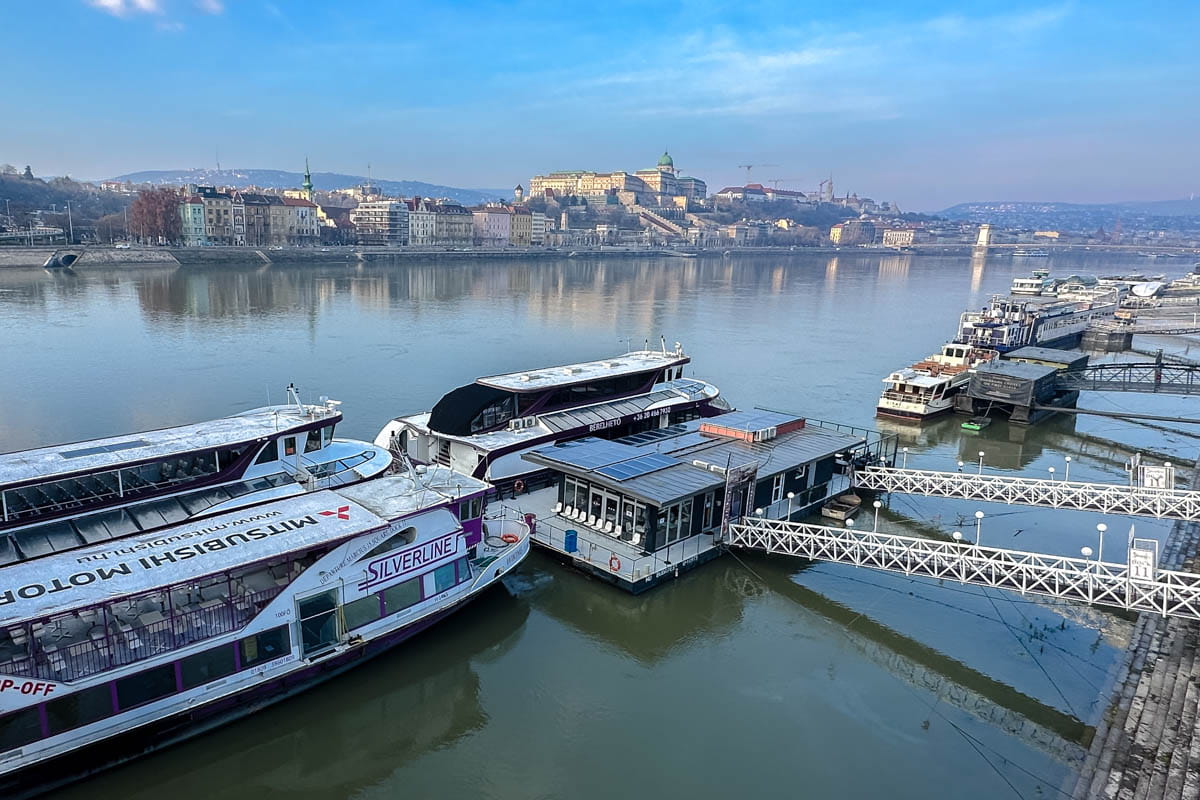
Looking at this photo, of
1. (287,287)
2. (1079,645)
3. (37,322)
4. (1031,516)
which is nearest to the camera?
(1079,645)

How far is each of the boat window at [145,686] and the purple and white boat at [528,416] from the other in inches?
398

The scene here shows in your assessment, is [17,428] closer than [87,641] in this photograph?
No

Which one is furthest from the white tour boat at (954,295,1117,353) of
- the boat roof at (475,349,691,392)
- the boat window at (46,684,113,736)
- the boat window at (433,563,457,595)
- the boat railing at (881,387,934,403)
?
the boat window at (46,684,113,736)

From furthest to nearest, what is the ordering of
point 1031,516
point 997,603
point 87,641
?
1. point 1031,516
2. point 997,603
3. point 87,641

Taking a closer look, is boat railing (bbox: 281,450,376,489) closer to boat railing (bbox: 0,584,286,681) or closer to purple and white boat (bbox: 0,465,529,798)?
purple and white boat (bbox: 0,465,529,798)

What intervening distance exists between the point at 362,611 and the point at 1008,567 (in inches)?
523

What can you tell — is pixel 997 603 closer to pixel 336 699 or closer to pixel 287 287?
pixel 336 699

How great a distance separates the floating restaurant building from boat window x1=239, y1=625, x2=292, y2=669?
7093 mm

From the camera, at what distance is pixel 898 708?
1413 centimetres

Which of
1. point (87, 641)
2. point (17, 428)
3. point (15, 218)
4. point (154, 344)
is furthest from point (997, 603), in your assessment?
point (15, 218)

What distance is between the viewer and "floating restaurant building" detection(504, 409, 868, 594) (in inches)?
712

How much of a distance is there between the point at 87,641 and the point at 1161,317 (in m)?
89.3

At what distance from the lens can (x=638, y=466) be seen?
19312 millimetres

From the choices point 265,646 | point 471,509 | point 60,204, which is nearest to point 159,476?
point 265,646
